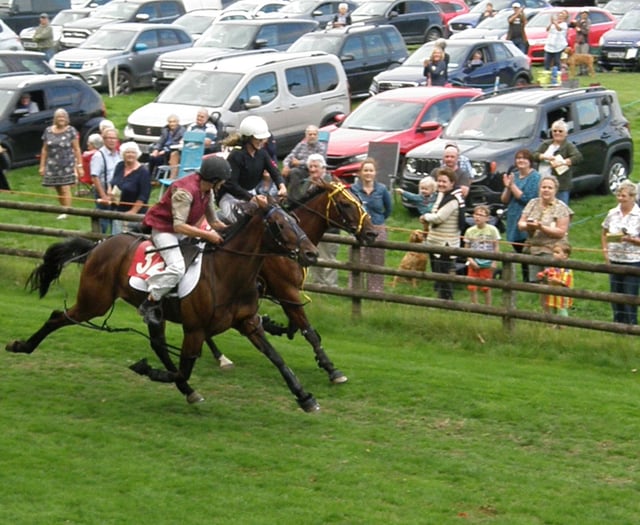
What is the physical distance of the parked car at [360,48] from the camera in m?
33.3

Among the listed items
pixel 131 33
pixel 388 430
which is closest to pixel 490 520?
pixel 388 430

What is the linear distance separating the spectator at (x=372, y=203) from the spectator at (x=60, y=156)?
271 inches

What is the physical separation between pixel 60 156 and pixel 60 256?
9.01 meters

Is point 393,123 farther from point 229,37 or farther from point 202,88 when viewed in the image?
point 229,37

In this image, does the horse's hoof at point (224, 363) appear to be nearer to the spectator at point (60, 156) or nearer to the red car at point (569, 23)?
the spectator at point (60, 156)

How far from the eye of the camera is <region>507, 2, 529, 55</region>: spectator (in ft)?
113

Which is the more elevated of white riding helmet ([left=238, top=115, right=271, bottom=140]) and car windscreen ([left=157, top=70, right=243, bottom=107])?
white riding helmet ([left=238, top=115, right=271, bottom=140])

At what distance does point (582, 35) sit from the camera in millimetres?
37594

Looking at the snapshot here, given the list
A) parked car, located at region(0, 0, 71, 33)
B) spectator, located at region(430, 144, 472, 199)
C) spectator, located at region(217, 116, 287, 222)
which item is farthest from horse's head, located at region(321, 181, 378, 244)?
parked car, located at region(0, 0, 71, 33)

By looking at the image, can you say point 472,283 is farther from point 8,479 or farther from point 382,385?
point 8,479

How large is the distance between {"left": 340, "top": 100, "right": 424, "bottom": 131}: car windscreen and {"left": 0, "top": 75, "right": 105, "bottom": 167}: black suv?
18.0 feet

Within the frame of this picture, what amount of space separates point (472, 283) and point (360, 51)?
63.3 ft

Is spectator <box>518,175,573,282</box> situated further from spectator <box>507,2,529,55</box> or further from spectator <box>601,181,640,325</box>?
spectator <box>507,2,529,55</box>

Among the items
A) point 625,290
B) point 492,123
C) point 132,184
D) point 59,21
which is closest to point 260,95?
point 492,123
